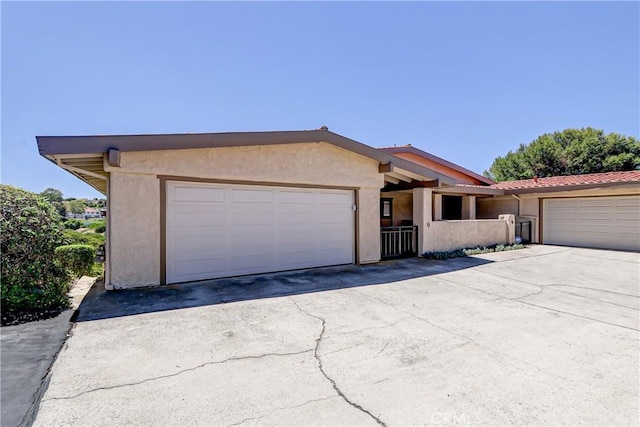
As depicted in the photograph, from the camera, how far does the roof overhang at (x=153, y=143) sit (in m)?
5.47

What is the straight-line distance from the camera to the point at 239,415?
256cm

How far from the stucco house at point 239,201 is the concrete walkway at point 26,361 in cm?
194

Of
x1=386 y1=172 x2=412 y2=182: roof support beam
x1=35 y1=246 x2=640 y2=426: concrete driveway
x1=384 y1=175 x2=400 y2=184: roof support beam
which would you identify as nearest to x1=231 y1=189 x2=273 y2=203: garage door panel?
x1=35 y1=246 x2=640 y2=426: concrete driveway

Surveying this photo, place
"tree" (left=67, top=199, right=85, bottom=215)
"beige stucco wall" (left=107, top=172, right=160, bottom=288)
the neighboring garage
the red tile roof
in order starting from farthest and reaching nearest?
"tree" (left=67, top=199, right=85, bottom=215)
the neighboring garage
the red tile roof
"beige stucco wall" (left=107, top=172, right=160, bottom=288)

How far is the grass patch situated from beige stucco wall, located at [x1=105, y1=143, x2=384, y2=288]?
4.55m

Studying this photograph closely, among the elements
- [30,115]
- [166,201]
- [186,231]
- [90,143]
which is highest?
[30,115]

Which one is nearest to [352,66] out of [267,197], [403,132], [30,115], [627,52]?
[267,197]

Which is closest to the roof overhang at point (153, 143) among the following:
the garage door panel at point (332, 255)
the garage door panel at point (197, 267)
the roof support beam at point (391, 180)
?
the roof support beam at point (391, 180)

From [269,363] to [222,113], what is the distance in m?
13.2

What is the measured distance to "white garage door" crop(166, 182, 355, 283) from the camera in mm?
7066

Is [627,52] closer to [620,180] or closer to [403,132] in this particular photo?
[620,180]

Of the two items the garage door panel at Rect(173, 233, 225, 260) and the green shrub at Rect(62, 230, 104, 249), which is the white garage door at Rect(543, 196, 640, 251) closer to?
the garage door panel at Rect(173, 233, 225, 260)

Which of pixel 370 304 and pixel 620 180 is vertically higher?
pixel 620 180

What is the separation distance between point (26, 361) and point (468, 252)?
1250 cm
